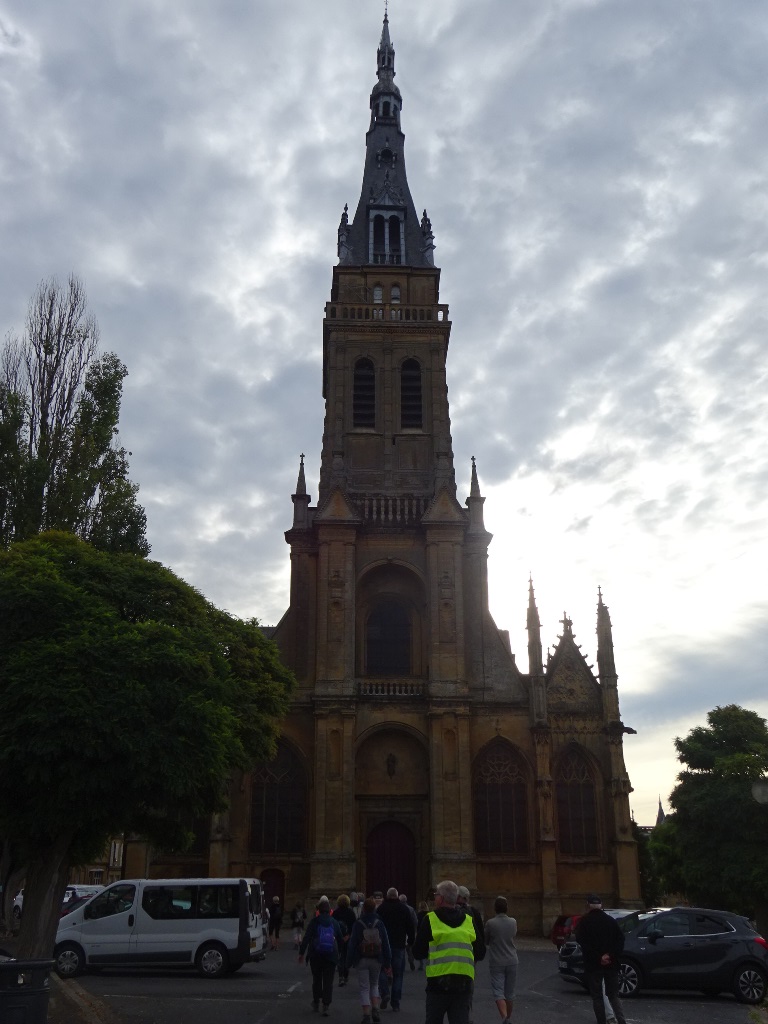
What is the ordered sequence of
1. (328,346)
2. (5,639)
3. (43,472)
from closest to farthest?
(5,639), (43,472), (328,346)

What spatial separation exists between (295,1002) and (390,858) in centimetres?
1911

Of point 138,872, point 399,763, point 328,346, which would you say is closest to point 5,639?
point 138,872

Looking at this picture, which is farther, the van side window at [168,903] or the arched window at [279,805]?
the arched window at [279,805]

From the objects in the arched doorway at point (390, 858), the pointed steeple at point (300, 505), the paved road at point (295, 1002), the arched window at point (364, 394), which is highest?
the arched window at point (364, 394)

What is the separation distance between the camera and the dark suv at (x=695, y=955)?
52.4 feet

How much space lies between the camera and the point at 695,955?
1619cm

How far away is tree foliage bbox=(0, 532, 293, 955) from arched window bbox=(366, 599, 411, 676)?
19.7 metres

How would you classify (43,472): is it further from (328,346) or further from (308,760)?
(328,346)

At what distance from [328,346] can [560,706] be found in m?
18.5

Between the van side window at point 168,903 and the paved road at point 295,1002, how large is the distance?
1115 millimetres

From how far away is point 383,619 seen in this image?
122 ft

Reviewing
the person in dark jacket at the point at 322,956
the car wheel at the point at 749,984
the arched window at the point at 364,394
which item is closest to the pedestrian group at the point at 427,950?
the person in dark jacket at the point at 322,956

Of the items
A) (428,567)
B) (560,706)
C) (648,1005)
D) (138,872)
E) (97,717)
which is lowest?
(648,1005)

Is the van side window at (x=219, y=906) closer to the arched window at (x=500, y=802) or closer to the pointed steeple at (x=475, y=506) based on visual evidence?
the arched window at (x=500, y=802)
